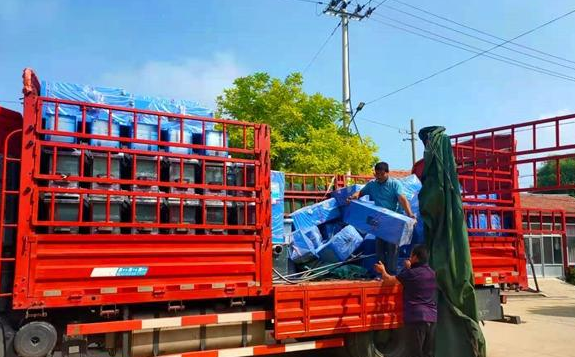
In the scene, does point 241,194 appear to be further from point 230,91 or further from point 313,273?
point 230,91

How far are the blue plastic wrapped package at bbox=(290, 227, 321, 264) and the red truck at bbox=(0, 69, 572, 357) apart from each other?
3.74ft

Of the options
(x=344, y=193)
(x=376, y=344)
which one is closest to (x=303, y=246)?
(x=344, y=193)

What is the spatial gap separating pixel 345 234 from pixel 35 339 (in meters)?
3.87

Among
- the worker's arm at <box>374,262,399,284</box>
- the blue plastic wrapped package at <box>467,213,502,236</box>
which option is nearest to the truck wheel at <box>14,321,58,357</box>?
the worker's arm at <box>374,262,399,284</box>

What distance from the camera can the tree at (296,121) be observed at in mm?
15406

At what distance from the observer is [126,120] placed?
5.26 metres

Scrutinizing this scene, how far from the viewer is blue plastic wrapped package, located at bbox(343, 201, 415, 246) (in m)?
6.29

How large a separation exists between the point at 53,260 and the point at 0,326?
760 mm

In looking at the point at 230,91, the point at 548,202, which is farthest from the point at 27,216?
the point at 548,202

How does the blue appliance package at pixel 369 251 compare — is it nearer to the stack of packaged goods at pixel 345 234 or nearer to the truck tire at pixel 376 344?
the stack of packaged goods at pixel 345 234

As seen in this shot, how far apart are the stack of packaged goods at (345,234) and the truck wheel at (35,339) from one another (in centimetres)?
260

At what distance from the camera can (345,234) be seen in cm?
697

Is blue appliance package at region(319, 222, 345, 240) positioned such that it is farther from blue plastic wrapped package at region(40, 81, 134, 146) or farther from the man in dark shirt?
blue plastic wrapped package at region(40, 81, 134, 146)

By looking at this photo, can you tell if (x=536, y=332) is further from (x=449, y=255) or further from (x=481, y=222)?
(x=449, y=255)
